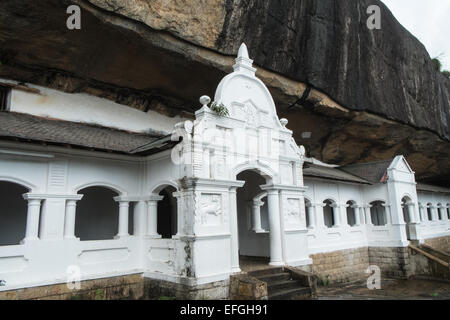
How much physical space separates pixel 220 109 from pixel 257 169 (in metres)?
2.01

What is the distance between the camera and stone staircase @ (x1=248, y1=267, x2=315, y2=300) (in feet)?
28.6

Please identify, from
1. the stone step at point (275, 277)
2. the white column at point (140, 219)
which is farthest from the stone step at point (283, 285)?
the white column at point (140, 219)

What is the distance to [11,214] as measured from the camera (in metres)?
9.91

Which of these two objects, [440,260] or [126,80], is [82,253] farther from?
[440,260]

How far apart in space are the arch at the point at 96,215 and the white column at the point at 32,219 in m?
2.99

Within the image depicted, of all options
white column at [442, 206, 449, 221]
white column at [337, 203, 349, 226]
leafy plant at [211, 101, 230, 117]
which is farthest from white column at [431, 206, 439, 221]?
leafy plant at [211, 101, 230, 117]

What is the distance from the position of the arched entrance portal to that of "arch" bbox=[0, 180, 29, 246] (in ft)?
21.8

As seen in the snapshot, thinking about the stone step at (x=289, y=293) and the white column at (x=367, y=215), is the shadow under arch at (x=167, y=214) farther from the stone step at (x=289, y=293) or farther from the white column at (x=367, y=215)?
the white column at (x=367, y=215)

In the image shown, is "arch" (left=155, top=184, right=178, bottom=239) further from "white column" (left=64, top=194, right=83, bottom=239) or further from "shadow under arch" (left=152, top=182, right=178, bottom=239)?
"white column" (left=64, top=194, right=83, bottom=239)

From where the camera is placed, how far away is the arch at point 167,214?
12.6 metres

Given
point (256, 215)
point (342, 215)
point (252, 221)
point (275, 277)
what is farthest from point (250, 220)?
point (342, 215)

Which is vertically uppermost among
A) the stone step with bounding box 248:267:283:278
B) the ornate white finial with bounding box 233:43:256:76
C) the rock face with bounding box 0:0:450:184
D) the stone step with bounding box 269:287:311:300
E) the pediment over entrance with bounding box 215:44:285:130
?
the rock face with bounding box 0:0:450:184

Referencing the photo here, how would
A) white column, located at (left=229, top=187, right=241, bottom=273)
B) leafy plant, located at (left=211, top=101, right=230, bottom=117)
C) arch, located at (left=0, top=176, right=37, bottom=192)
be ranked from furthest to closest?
1. leafy plant, located at (left=211, top=101, right=230, bottom=117)
2. white column, located at (left=229, top=187, right=241, bottom=273)
3. arch, located at (left=0, top=176, right=37, bottom=192)

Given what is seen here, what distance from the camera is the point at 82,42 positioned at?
9969mm
